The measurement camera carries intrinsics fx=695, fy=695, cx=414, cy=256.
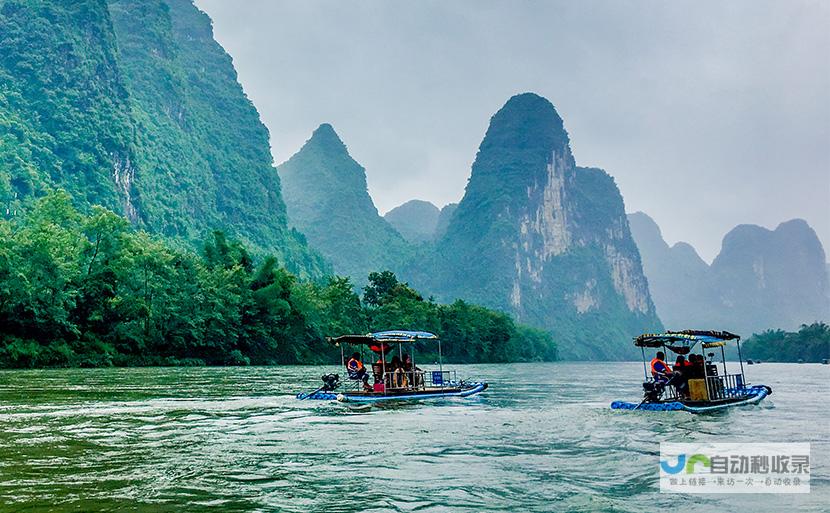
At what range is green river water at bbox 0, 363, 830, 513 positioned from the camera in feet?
30.6

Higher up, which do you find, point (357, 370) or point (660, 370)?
point (357, 370)

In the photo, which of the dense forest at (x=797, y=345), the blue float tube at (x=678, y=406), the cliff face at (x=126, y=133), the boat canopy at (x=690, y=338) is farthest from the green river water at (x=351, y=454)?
the dense forest at (x=797, y=345)

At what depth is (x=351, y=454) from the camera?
43.5ft

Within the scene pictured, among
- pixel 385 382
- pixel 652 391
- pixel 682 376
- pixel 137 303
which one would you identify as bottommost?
pixel 652 391

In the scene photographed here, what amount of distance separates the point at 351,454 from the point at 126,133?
407ft

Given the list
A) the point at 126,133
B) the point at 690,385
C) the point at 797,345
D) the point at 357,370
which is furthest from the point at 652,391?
the point at 126,133

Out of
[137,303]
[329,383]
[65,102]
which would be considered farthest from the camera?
[65,102]

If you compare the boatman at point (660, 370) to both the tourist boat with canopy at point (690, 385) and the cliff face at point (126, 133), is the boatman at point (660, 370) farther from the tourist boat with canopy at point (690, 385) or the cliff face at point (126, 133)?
the cliff face at point (126, 133)

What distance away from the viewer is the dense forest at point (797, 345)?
113m

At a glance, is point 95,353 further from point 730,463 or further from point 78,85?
point 78,85

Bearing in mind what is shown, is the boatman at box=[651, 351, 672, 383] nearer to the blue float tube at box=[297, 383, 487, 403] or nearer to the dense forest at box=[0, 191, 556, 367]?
the blue float tube at box=[297, 383, 487, 403]

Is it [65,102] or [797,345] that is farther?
[797,345]

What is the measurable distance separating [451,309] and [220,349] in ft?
148

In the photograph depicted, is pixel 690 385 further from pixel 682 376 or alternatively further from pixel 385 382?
pixel 385 382
